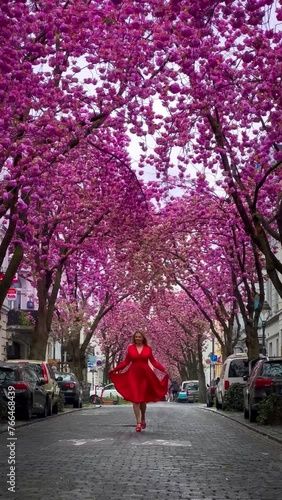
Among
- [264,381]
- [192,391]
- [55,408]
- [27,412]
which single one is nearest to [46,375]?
[55,408]

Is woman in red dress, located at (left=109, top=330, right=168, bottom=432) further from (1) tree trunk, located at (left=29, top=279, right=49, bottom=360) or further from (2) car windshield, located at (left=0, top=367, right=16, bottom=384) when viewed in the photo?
(1) tree trunk, located at (left=29, top=279, right=49, bottom=360)

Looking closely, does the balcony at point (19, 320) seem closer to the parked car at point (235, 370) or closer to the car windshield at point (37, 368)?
the parked car at point (235, 370)

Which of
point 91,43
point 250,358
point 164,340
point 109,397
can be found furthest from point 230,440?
point 164,340

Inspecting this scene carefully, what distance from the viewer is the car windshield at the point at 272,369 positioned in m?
21.2

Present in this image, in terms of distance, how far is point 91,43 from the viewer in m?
17.3

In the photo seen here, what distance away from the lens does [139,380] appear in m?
17.0

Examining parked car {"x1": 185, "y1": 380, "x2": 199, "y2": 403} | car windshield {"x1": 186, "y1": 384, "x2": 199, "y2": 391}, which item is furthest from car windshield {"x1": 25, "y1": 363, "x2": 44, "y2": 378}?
car windshield {"x1": 186, "y1": 384, "x2": 199, "y2": 391}

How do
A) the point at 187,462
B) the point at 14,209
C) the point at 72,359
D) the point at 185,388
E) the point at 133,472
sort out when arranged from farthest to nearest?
the point at 185,388 < the point at 72,359 < the point at 14,209 < the point at 187,462 < the point at 133,472

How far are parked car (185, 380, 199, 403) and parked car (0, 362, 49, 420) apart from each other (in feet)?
132

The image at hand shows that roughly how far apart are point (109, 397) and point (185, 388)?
32.7ft

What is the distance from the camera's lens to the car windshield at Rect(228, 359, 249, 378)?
97.9 feet

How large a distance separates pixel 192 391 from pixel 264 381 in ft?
141

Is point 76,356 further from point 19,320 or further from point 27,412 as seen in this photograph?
point 27,412

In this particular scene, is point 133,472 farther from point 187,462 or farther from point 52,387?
point 52,387
